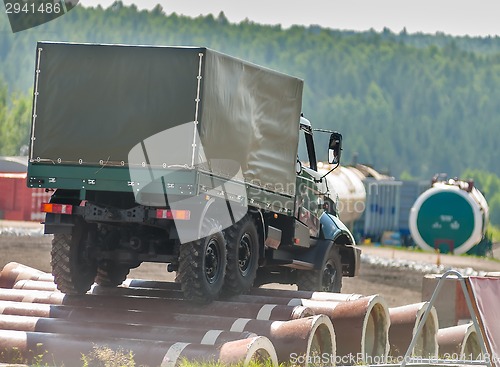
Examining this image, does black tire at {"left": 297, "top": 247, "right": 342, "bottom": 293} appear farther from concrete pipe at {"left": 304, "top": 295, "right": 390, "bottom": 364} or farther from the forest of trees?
the forest of trees

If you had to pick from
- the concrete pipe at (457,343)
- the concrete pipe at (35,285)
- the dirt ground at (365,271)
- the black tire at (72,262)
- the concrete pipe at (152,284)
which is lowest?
the dirt ground at (365,271)

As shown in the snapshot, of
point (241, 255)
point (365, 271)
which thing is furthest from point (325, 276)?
point (365, 271)

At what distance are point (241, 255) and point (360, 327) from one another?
189 centimetres

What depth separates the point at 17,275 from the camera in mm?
17297

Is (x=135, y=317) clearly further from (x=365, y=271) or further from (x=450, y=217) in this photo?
(x=450, y=217)

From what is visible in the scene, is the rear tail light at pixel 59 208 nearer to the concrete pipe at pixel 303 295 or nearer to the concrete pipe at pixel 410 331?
the concrete pipe at pixel 303 295

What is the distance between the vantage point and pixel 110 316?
1383cm

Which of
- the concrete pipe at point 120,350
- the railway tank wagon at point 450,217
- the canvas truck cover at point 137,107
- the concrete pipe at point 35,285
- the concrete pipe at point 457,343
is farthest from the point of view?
the railway tank wagon at point 450,217

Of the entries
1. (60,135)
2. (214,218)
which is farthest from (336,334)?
(60,135)

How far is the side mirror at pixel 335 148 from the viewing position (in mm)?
17500

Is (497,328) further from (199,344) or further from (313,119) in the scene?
(313,119)

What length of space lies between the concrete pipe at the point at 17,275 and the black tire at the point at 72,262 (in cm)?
199

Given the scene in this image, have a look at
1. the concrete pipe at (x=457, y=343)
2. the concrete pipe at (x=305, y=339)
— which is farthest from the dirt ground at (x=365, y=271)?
the concrete pipe at (x=305, y=339)

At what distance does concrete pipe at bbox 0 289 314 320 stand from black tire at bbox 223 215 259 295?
633 mm
